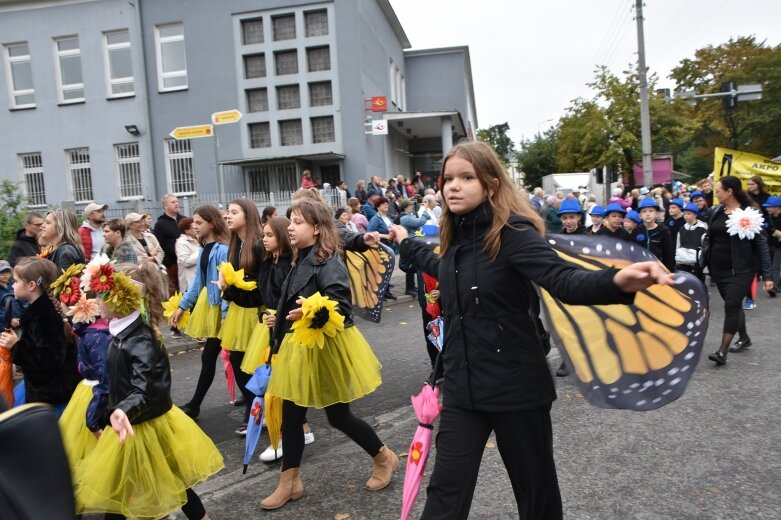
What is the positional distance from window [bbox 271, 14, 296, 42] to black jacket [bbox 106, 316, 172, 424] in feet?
73.4

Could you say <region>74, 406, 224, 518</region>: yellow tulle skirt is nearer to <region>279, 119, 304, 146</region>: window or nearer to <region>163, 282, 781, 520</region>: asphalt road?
<region>163, 282, 781, 520</region>: asphalt road

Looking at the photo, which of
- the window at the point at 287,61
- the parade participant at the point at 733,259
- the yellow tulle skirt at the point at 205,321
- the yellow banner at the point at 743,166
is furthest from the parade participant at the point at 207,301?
the window at the point at 287,61

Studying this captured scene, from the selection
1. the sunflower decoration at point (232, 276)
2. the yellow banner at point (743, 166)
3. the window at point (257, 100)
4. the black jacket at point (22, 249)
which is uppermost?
the window at point (257, 100)

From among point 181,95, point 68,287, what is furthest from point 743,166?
point 181,95

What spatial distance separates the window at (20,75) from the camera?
25.2 meters

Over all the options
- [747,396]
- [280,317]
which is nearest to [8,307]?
[280,317]

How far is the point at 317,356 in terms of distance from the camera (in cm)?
396

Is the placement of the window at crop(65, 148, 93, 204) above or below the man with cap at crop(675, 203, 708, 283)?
above

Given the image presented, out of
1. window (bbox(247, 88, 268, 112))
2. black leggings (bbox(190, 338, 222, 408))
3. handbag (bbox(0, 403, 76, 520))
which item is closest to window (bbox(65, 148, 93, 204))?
window (bbox(247, 88, 268, 112))

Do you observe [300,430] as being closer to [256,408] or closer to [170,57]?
[256,408]

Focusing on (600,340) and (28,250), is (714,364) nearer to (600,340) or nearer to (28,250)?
(600,340)

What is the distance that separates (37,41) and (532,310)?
2845 cm

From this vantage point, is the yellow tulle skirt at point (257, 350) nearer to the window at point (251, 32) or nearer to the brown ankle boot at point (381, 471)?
the brown ankle boot at point (381, 471)

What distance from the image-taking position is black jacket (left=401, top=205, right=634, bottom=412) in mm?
2518
